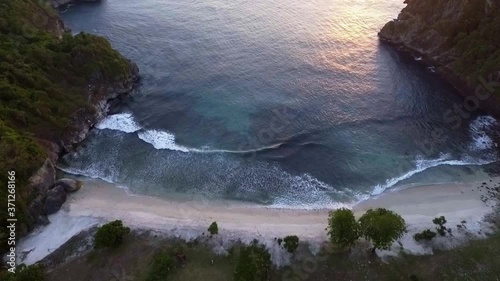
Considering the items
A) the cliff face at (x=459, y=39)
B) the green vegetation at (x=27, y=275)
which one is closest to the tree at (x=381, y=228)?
the green vegetation at (x=27, y=275)

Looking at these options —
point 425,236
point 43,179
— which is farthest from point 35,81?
point 425,236

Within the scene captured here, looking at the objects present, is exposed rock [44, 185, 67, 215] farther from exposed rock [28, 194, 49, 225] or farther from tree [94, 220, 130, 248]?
tree [94, 220, 130, 248]

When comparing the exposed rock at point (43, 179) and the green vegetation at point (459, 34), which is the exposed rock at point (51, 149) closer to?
the exposed rock at point (43, 179)

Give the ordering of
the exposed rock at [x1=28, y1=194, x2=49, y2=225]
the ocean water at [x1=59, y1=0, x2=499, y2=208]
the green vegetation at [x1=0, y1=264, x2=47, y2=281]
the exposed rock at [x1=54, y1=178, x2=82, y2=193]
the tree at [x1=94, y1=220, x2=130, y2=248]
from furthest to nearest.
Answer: the ocean water at [x1=59, y1=0, x2=499, y2=208] → the exposed rock at [x1=54, y1=178, x2=82, y2=193] → the exposed rock at [x1=28, y1=194, x2=49, y2=225] → the tree at [x1=94, y1=220, x2=130, y2=248] → the green vegetation at [x1=0, y1=264, x2=47, y2=281]

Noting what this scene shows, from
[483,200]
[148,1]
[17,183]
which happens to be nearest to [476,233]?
[483,200]

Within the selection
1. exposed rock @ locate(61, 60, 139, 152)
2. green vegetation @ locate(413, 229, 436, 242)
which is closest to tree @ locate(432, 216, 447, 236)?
green vegetation @ locate(413, 229, 436, 242)

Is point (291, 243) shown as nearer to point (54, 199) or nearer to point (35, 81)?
point (54, 199)
